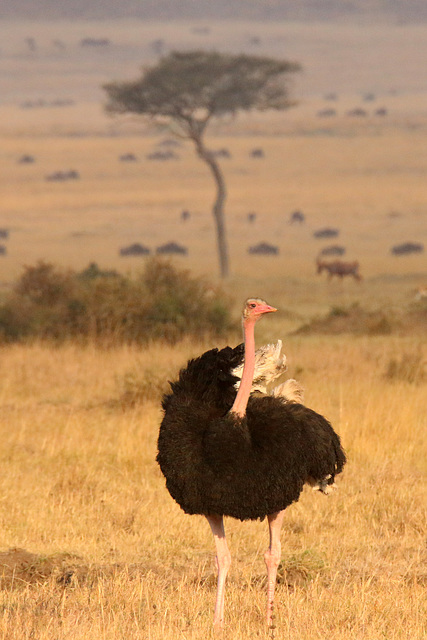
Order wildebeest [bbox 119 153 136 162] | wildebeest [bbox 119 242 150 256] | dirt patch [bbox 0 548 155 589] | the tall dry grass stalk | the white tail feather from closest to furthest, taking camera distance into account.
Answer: the tall dry grass stalk, the white tail feather, dirt patch [bbox 0 548 155 589], wildebeest [bbox 119 242 150 256], wildebeest [bbox 119 153 136 162]

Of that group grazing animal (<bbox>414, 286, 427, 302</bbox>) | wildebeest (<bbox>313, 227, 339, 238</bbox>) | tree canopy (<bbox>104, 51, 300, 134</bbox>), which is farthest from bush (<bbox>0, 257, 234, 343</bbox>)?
wildebeest (<bbox>313, 227, 339, 238</bbox>)

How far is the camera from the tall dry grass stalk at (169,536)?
565 centimetres

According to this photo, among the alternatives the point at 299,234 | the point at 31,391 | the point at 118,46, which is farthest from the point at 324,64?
the point at 31,391

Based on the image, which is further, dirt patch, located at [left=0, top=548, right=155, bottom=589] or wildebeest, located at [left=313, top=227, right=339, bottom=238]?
wildebeest, located at [left=313, top=227, right=339, bottom=238]

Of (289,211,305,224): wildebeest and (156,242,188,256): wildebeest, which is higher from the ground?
(289,211,305,224): wildebeest

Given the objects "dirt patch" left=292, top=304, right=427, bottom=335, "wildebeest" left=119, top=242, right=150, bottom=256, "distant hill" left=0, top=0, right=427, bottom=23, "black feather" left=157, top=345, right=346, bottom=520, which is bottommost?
"wildebeest" left=119, top=242, right=150, bottom=256

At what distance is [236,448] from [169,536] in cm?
189

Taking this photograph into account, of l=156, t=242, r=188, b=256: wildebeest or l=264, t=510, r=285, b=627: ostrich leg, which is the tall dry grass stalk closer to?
l=264, t=510, r=285, b=627: ostrich leg

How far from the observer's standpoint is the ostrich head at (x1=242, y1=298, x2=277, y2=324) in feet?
18.8

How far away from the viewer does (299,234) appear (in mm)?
45188

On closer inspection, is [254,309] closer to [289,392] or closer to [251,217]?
[289,392]

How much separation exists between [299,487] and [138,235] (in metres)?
39.8

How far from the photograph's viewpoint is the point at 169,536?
282 inches

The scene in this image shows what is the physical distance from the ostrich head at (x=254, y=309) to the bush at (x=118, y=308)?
956cm
